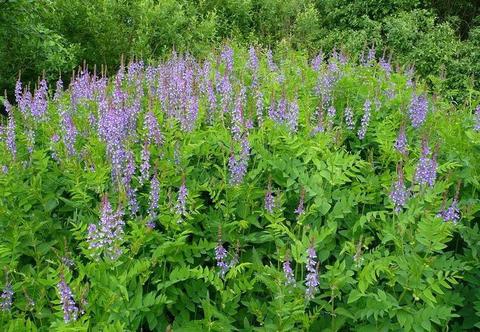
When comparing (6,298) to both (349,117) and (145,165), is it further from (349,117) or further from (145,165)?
(349,117)

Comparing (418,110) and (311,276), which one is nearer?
(311,276)

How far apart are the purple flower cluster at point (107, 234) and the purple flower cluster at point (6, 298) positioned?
0.49 m

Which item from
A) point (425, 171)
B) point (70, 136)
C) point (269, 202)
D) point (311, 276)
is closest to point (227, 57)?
point (70, 136)

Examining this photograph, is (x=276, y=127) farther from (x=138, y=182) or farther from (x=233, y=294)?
(x=233, y=294)

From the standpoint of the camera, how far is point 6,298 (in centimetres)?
270

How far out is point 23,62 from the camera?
786cm

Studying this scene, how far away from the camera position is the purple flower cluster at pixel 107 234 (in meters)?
2.54

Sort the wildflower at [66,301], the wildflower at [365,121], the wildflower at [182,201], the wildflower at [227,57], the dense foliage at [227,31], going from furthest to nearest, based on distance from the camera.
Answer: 1. the dense foliage at [227,31]
2. the wildflower at [227,57]
3. the wildflower at [365,121]
4. the wildflower at [182,201]
5. the wildflower at [66,301]

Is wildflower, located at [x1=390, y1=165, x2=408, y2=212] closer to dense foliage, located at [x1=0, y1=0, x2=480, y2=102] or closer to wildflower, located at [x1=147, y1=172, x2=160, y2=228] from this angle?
wildflower, located at [x1=147, y1=172, x2=160, y2=228]

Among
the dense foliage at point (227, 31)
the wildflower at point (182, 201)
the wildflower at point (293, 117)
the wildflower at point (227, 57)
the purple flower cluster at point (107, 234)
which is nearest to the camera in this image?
the purple flower cluster at point (107, 234)

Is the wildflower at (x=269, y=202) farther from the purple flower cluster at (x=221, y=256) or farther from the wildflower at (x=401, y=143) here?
the wildflower at (x=401, y=143)

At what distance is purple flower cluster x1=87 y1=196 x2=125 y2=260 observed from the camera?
2537mm

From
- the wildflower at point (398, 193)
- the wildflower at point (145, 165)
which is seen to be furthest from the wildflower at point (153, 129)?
the wildflower at point (398, 193)

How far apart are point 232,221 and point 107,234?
0.80 m
